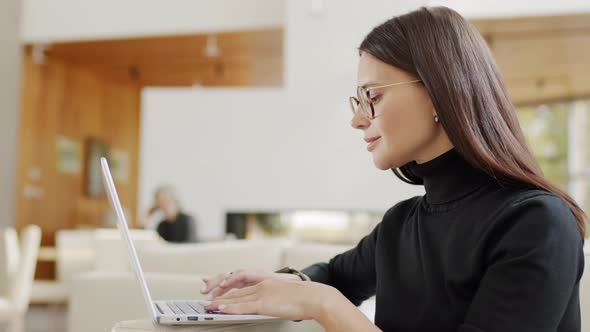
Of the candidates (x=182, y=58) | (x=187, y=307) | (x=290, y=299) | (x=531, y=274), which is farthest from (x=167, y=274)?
(x=182, y=58)

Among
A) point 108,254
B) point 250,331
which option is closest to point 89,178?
point 108,254

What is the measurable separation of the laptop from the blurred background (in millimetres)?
3765

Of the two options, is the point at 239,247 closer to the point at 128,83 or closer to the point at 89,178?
the point at 89,178

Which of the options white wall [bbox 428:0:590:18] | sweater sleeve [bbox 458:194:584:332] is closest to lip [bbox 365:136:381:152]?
sweater sleeve [bbox 458:194:584:332]

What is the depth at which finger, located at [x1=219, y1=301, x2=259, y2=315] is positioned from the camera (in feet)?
3.36

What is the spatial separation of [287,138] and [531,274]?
232 inches

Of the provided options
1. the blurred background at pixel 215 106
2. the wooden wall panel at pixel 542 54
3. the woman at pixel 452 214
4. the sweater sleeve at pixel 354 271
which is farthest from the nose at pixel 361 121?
the wooden wall panel at pixel 542 54

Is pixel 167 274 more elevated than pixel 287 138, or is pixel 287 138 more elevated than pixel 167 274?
pixel 287 138

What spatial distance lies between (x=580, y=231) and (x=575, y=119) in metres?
10.1

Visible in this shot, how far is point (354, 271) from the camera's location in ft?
4.67

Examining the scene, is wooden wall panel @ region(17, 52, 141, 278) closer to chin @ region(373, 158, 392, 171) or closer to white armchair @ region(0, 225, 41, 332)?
white armchair @ region(0, 225, 41, 332)

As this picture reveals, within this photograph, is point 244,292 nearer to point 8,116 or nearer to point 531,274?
point 531,274

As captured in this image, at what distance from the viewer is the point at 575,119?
34.3ft

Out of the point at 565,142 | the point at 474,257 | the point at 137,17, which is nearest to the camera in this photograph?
the point at 474,257
